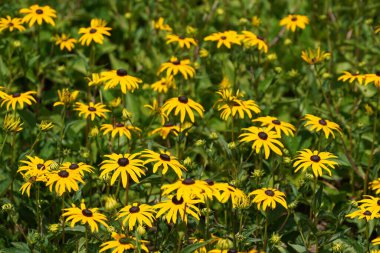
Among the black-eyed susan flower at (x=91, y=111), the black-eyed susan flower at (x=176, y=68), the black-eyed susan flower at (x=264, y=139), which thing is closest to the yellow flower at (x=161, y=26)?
the black-eyed susan flower at (x=176, y=68)

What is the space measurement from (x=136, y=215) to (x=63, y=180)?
1.52 ft

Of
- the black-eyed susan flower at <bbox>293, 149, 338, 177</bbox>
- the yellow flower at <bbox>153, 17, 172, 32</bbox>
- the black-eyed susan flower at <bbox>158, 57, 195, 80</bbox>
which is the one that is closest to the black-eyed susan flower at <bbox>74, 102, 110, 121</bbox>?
the black-eyed susan flower at <bbox>158, 57, 195, 80</bbox>

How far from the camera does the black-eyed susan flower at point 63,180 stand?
365 cm

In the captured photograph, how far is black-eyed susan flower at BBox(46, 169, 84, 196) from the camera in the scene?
365 centimetres

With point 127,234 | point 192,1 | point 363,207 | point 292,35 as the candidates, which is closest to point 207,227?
point 127,234

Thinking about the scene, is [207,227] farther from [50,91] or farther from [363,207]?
[50,91]

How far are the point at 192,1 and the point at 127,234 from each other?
410 cm

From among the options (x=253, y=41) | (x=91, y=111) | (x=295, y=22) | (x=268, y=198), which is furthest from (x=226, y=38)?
(x=268, y=198)

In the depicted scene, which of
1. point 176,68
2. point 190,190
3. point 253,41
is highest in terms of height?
point 253,41

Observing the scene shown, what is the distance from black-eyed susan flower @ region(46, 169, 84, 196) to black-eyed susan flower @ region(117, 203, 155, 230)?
12.2 inches

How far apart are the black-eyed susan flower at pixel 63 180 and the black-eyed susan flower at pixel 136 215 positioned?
0.31 metres

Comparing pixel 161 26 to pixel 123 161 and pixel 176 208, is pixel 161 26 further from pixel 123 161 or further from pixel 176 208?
pixel 176 208

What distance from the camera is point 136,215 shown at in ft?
11.6

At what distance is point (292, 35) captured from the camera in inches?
267
